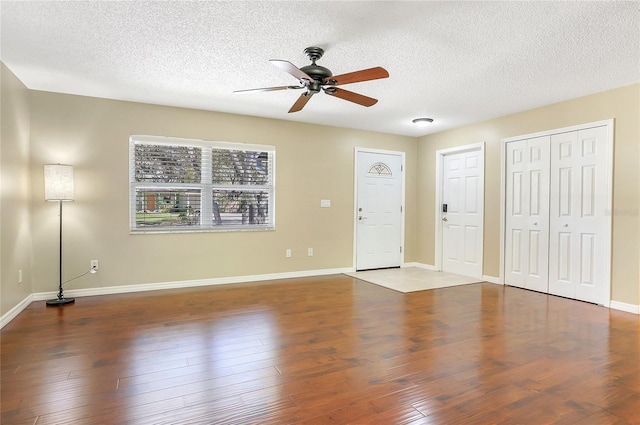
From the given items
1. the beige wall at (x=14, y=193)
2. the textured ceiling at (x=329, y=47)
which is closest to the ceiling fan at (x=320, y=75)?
the textured ceiling at (x=329, y=47)

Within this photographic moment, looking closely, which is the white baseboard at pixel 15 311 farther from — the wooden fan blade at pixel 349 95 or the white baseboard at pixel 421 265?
the white baseboard at pixel 421 265

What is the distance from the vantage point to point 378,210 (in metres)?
6.00

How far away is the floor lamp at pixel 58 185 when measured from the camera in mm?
3648

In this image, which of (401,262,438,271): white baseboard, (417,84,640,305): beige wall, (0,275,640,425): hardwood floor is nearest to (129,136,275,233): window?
(0,275,640,425): hardwood floor

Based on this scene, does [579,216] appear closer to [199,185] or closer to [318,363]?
[318,363]

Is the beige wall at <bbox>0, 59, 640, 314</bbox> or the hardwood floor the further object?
the beige wall at <bbox>0, 59, 640, 314</bbox>

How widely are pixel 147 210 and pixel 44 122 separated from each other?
145 centimetres

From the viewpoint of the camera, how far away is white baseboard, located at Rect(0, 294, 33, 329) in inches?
121

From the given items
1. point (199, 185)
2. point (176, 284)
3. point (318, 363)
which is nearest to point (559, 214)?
point (318, 363)

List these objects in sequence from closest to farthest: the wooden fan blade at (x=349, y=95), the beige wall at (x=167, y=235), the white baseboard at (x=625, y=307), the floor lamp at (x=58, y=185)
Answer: the wooden fan blade at (x=349, y=95) < the white baseboard at (x=625, y=307) < the floor lamp at (x=58, y=185) < the beige wall at (x=167, y=235)

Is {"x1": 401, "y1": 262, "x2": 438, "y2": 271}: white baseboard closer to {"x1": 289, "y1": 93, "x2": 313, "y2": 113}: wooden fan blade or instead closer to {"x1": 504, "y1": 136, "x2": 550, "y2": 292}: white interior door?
{"x1": 504, "y1": 136, "x2": 550, "y2": 292}: white interior door

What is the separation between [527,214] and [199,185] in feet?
14.6

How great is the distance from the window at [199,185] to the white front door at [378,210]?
1.60 metres

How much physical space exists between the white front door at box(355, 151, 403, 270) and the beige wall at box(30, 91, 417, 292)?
217 mm
